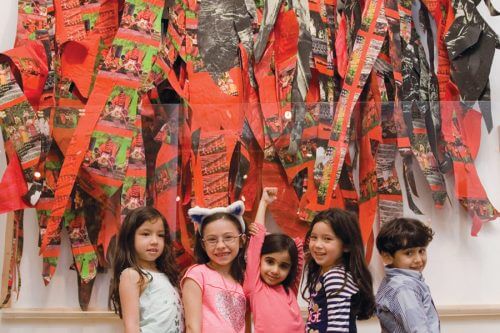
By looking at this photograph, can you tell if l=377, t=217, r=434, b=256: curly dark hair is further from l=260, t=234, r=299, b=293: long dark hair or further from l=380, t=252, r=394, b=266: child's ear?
l=260, t=234, r=299, b=293: long dark hair

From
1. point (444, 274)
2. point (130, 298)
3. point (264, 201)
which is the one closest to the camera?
point (130, 298)

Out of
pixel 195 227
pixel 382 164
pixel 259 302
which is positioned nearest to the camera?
pixel 259 302

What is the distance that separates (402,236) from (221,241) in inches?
17.3

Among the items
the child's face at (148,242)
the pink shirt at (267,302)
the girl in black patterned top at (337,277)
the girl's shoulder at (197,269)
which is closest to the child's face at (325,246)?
the girl in black patterned top at (337,277)

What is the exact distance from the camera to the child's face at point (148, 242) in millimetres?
1427

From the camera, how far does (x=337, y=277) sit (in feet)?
4.48

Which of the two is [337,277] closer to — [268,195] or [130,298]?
[268,195]

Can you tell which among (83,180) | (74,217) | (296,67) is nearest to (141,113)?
(83,180)

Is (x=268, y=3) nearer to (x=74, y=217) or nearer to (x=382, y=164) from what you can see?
(x=382, y=164)

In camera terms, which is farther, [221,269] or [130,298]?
[221,269]

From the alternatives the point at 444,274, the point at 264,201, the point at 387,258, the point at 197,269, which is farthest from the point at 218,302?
the point at 444,274

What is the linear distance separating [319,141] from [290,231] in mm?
261

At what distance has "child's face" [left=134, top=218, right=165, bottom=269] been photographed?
143 centimetres

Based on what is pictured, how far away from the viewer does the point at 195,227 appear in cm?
156
